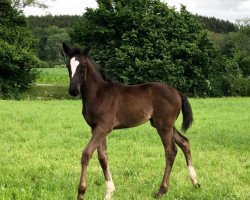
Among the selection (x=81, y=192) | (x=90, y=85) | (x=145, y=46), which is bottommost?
(x=81, y=192)

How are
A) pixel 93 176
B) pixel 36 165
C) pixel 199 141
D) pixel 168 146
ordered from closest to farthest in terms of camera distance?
pixel 168 146 < pixel 93 176 < pixel 36 165 < pixel 199 141

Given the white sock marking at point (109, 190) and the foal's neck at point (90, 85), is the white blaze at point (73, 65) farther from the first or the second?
the white sock marking at point (109, 190)

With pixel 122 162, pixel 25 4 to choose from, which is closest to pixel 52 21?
pixel 25 4

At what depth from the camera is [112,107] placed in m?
6.42

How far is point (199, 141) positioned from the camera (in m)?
12.5

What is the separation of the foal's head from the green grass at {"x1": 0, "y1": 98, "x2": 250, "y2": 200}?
1.81 meters

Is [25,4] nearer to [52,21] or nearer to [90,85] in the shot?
[90,85]

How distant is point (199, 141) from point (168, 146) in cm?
580

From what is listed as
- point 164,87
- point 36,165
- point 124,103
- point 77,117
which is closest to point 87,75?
point 124,103

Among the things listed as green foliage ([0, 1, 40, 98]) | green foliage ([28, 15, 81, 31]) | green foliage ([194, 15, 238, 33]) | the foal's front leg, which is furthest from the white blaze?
green foliage ([194, 15, 238, 33])

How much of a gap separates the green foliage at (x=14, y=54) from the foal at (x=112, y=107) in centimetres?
2745

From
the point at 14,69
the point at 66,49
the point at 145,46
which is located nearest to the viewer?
the point at 66,49

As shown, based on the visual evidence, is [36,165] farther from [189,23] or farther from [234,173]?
[189,23]

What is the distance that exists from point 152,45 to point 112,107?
90.6 feet
